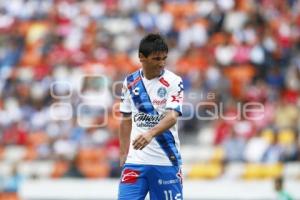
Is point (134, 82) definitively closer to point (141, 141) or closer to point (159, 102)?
point (159, 102)

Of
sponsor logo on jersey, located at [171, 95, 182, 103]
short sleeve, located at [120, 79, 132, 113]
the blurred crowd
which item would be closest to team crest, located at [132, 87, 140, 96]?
short sleeve, located at [120, 79, 132, 113]

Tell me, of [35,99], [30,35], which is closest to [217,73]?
[35,99]

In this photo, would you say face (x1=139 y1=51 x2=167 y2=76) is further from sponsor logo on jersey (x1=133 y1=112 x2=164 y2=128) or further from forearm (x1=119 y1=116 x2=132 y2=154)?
forearm (x1=119 y1=116 x2=132 y2=154)

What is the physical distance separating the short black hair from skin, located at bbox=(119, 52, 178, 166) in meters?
0.04

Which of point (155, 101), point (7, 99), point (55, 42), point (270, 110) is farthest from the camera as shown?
point (55, 42)

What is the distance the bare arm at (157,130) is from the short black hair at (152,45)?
1.97 ft

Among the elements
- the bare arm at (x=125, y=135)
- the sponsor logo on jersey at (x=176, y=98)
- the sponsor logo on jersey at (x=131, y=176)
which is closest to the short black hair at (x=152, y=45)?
the sponsor logo on jersey at (x=176, y=98)

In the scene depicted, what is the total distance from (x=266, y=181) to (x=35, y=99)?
6.54m

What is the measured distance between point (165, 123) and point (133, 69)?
12.2 m

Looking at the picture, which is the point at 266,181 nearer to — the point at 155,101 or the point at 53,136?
the point at 53,136

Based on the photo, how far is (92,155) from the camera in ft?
62.7

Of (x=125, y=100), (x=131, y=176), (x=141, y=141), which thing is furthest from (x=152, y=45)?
(x=131, y=176)

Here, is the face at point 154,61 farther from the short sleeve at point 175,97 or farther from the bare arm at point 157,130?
the bare arm at point 157,130

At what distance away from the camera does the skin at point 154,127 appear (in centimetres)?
812
